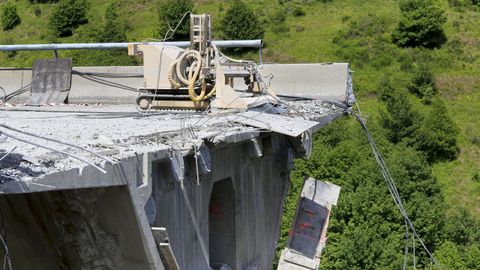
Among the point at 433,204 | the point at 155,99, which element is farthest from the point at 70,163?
the point at 433,204

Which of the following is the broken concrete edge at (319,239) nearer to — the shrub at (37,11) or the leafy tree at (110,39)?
the leafy tree at (110,39)

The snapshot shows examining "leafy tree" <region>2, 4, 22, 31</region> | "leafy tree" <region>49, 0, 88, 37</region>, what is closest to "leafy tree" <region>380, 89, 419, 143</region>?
"leafy tree" <region>49, 0, 88, 37</region>

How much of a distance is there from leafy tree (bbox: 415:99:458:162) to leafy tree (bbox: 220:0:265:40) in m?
18.2

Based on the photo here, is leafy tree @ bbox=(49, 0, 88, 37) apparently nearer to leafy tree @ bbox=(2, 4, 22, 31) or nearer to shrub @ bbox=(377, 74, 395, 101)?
leafy tree @ bbox=(2, 4, 22, 31)

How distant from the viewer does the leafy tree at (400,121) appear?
5153cm

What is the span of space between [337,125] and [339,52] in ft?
45.9

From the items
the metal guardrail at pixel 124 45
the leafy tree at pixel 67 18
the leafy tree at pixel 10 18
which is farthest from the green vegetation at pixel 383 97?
the metal guardrail at pixel 124 45

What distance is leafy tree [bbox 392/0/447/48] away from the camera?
63.5 m

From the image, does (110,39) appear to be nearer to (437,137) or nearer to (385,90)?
(385,90)

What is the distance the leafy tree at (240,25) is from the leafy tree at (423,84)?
512 inches

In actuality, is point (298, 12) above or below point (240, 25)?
above

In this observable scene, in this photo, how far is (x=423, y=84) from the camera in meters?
58.1

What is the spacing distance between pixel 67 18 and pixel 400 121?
3386 centimetres

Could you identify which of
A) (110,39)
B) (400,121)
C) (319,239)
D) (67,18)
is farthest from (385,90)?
(319,239)
